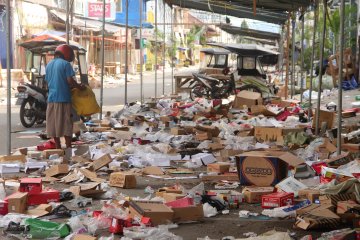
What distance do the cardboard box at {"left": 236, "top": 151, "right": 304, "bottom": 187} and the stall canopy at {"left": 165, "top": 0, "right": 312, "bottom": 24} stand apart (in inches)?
285

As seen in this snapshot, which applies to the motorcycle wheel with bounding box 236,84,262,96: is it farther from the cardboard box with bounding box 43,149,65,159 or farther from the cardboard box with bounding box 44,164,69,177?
the cardboard box with bounding box 44,164,69,177

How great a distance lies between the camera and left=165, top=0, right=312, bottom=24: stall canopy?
16.0 meters

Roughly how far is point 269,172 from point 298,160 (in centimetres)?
64

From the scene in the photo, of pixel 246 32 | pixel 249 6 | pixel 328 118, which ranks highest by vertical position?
pixel 246 32

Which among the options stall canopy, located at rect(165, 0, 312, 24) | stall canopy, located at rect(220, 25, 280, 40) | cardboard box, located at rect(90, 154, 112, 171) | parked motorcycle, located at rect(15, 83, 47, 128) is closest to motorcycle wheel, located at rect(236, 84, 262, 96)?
stall canopy, located at rect(165, 0, 312, 24)

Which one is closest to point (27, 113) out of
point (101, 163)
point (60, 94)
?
point (60, 94)

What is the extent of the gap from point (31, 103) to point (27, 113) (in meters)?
0.23

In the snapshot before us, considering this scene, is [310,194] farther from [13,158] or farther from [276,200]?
[13,158]

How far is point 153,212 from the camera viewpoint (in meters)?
5.39

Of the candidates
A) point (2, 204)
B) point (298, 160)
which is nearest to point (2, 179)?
point (2, 204)

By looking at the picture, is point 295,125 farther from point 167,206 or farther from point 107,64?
point 107,64

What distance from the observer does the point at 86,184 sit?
7.09 meters

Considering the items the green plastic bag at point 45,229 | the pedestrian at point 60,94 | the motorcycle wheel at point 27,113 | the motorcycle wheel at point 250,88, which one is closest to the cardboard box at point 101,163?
the pedestrian at point 60,94

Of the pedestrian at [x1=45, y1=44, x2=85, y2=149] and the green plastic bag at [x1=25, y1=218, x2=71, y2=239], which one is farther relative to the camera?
the pedestrian at [x1=45, y1=44, x2=85, y2=149]
